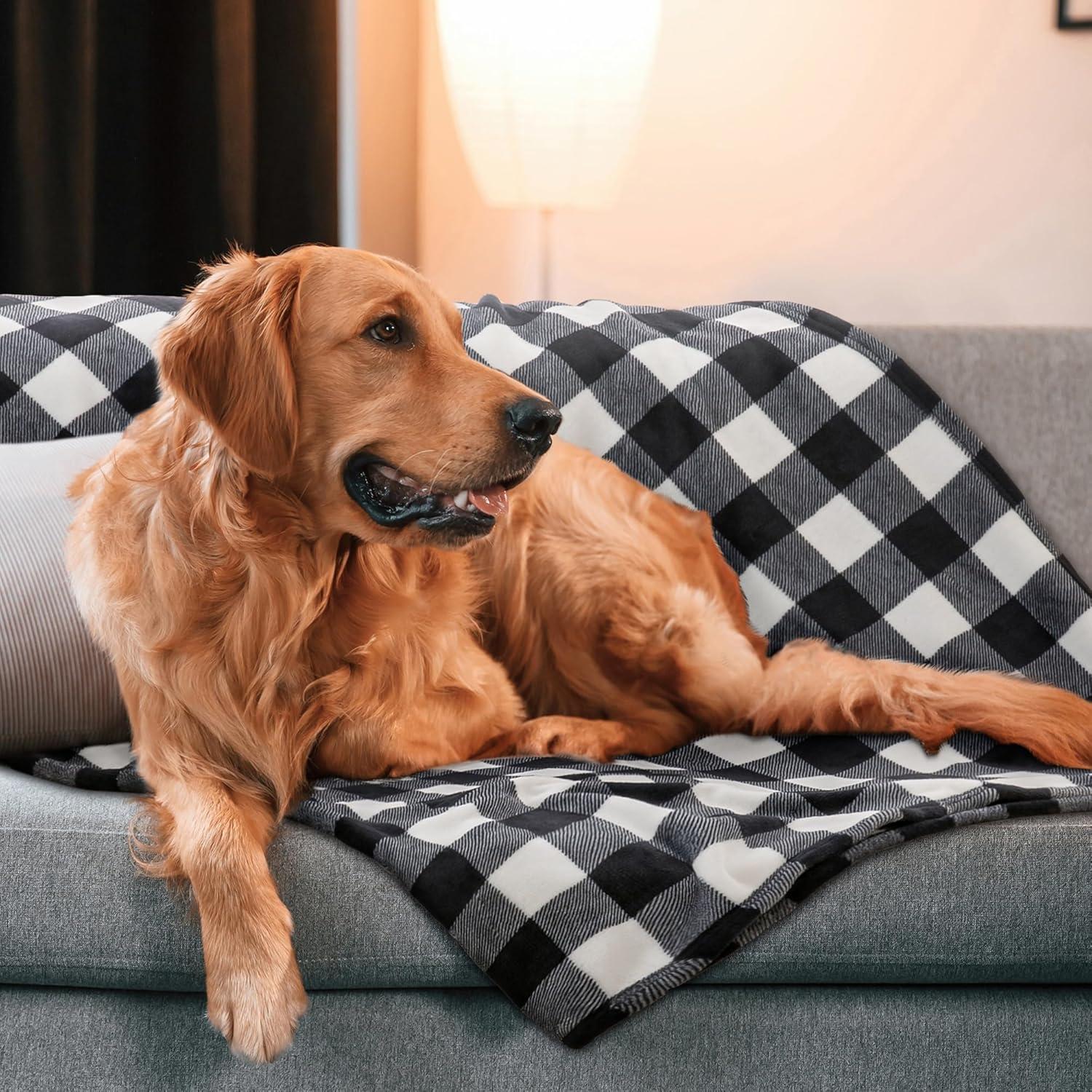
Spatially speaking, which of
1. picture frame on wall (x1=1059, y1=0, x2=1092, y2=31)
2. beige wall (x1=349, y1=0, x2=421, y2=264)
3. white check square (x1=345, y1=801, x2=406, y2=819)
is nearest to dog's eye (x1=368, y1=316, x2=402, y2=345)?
white check square (x1=345, y1=801, x2=406, y2=819)

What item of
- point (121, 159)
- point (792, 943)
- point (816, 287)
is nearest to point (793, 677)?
point (792, 943)

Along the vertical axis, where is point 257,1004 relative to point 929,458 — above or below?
below

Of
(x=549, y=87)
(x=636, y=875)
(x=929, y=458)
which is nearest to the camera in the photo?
(x=636, y=875)

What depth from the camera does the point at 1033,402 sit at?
2016mm

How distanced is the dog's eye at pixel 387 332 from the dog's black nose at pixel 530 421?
0.17 meters

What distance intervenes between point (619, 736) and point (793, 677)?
274 mm

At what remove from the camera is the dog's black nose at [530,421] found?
4.27 ft

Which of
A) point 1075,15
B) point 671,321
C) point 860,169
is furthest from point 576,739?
point 1075,15

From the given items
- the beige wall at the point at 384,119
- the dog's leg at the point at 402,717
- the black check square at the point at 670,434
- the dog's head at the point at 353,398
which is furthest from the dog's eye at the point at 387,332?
the beige wall at the point at 384,119

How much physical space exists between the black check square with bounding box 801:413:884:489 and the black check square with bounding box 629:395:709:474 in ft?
0.63

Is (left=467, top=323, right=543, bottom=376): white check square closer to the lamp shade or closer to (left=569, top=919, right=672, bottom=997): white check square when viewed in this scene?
the lamp shade

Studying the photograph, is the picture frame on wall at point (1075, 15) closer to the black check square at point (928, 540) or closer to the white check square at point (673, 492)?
the black check square at point (928, 540)

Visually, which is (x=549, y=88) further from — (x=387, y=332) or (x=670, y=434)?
(x=387, y=332)

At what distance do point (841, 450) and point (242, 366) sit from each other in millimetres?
1116
